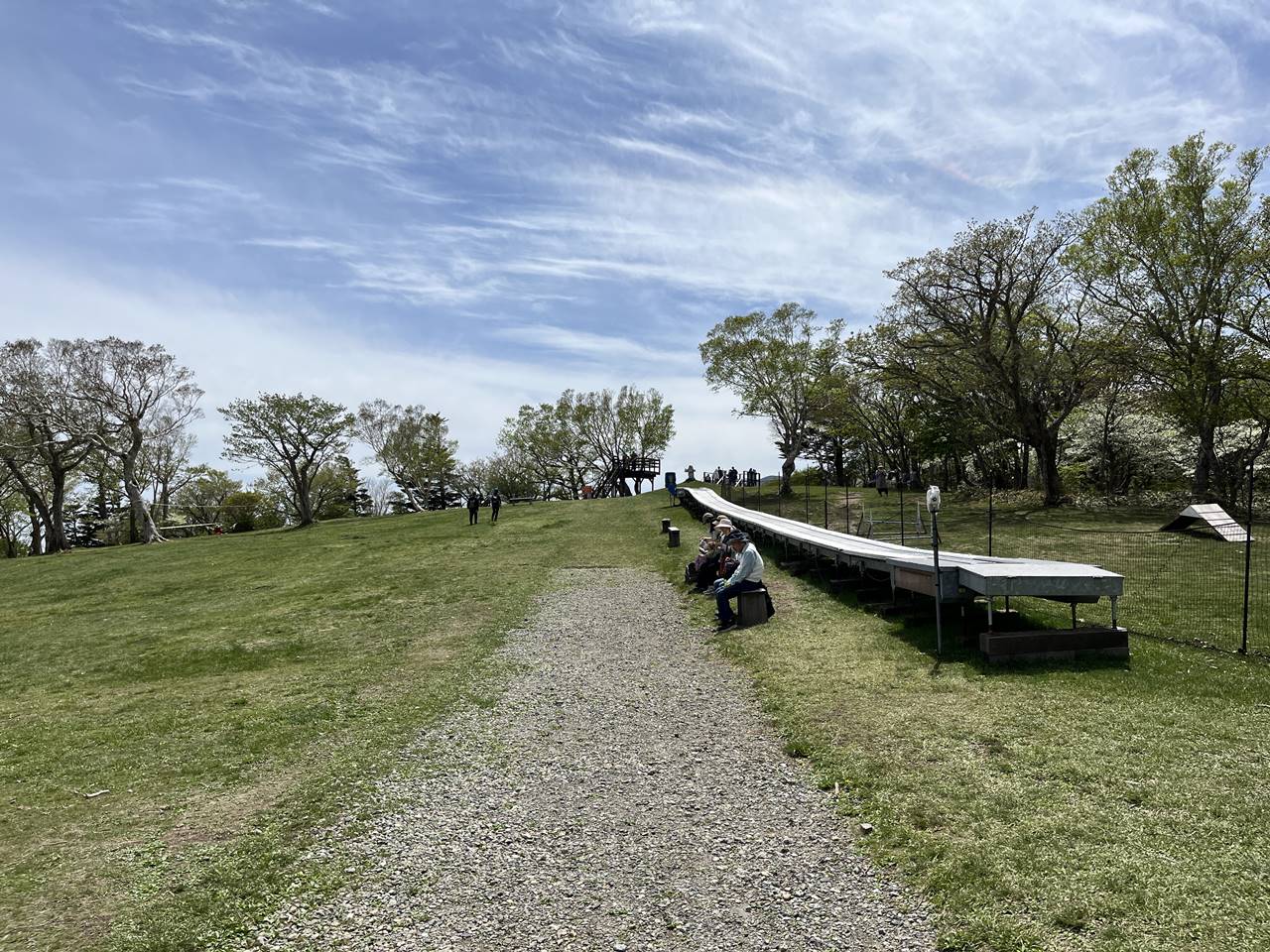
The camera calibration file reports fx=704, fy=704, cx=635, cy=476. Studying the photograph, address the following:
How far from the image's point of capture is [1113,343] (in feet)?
85.6

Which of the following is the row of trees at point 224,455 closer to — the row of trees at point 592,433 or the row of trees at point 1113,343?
the row of trees at point 592,433

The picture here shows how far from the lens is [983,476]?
43031 millimetres

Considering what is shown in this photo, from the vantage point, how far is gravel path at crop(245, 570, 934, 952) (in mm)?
3502

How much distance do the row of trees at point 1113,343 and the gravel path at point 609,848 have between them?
2578cm

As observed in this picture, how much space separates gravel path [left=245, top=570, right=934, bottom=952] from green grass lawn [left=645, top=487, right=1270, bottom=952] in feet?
1.25

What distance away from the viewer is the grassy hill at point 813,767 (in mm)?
3607

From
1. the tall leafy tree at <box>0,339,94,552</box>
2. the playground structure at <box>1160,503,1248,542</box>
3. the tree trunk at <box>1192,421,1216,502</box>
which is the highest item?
the tall leafy tree at <box>0,339,94,552</box>

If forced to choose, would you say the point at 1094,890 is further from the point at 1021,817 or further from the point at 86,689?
the point at 86,689

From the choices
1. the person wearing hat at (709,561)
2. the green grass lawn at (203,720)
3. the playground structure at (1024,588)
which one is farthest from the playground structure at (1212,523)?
the green grass lawn at (203,720)

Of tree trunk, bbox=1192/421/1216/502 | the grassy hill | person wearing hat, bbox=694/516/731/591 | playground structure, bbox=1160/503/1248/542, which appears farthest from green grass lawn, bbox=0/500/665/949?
tree trunk, bbox=1192/421/1216/502

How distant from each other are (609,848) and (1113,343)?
29050 mm

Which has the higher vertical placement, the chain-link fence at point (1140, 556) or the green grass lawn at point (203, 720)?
the chain-link fence at point (1140, 556)

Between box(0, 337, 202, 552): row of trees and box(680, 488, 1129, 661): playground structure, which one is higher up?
box(0, 337, 202, 552): row of trees

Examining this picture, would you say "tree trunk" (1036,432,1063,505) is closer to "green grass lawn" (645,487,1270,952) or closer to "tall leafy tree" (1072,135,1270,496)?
"tall leafy tree" (1072,135,1270,496)
